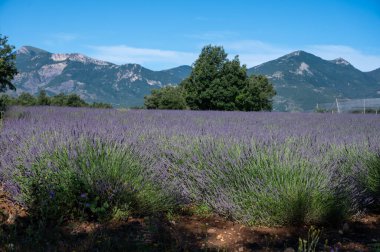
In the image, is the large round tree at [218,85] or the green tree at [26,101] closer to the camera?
the large round tree at [218,85]

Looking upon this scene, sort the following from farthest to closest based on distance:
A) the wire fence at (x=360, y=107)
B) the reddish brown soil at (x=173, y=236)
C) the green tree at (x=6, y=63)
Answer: the wire fence at (x=360, y=107) → the green tree at (x=6, y=63) → the reddish brown soil at (x=173, y=236)

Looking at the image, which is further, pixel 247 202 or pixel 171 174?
pixel 171 174

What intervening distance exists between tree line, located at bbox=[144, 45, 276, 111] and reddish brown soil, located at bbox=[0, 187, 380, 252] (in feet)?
88.6

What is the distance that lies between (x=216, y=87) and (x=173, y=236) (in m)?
27.8

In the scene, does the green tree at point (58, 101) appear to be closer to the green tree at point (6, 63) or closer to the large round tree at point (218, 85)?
the large round tree at point (218, 85)

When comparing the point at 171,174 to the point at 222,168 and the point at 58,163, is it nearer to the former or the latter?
the point at 222,168

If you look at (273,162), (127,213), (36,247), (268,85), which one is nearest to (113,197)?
(127,213)

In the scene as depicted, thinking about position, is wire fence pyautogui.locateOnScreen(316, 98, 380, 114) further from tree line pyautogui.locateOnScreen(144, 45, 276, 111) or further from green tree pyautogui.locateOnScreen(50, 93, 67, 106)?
green tree pyautogui.locateOnScreen(50, 93, 67, 106)

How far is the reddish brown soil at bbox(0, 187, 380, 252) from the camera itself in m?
2.32

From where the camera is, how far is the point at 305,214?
288 centimetres

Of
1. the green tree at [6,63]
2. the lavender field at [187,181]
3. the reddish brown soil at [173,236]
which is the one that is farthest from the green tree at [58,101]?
the reddish brown soil at [173,236]

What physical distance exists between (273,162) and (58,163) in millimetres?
1902

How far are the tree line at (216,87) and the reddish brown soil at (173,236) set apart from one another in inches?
1064

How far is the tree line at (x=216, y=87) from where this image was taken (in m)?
30.0
